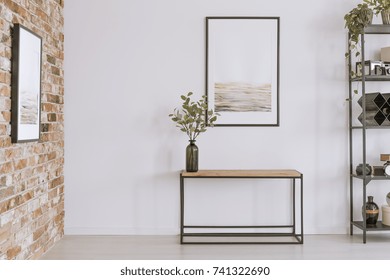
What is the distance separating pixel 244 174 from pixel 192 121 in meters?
0.66

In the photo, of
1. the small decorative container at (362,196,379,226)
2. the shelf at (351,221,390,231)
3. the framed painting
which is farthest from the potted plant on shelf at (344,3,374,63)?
the shelf at (351,221,390,231)

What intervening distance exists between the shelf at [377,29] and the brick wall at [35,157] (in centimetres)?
281

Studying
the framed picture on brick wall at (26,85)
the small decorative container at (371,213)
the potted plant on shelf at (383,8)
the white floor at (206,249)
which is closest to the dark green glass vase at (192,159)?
the white floor at (206,249)

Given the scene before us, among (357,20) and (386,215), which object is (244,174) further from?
(357,20)

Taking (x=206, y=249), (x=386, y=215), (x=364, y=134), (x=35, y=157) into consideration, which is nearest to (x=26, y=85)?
(x=35, y=157)

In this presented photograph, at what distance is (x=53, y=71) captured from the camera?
13.2 ft

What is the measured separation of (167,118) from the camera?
4406mm

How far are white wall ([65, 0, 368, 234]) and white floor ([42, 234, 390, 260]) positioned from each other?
210mm

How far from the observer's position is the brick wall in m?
2.98

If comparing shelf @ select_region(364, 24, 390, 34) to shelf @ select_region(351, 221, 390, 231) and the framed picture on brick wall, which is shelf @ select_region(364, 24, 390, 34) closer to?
shelf @ select_region(351, 221, 390, 231)

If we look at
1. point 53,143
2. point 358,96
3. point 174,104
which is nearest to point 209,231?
point 174,104

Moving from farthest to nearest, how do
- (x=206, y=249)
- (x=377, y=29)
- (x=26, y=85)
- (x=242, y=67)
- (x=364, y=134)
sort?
(x=242, y=67), (x=377, y=29), (x=364, y=134), (x=206, y=249), (x=26, y=85)

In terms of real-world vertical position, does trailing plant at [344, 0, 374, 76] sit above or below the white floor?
above

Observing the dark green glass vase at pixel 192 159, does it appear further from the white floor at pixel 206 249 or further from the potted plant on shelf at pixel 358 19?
the potted plant on shelf at pixel 358 19
